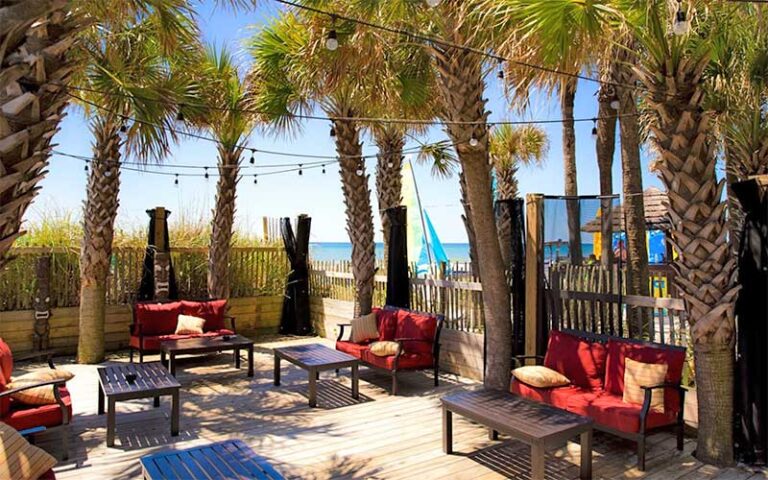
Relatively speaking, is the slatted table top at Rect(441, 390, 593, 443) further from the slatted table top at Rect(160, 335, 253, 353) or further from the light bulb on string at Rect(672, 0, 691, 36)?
the slatted table top at Rect(160, 335, 253, 353)

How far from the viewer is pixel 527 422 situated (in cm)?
368

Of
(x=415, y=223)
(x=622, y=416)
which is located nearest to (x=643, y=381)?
(x=622, y=416)

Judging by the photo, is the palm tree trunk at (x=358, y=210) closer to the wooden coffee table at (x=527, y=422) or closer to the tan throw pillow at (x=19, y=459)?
the wooden coffee table at (x=527, y=422)

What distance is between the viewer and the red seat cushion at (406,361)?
6.02m

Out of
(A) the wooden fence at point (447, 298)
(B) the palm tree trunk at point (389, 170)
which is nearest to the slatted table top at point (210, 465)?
(A) the wooden fence at point (447, 298)

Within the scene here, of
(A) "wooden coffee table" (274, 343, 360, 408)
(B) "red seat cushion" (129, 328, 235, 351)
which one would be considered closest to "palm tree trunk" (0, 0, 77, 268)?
(A) "wooden coffee table" (274, 343, 360, 408)

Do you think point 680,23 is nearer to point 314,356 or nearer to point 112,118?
point 314,356

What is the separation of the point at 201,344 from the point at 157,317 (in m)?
1.25

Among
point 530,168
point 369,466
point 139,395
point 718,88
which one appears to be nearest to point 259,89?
point 139,395

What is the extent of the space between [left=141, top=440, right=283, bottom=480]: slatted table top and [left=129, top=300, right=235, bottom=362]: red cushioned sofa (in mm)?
4172

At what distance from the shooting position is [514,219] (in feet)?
20.0

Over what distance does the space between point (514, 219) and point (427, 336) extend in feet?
5.61

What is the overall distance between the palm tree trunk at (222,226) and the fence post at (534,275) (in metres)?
5.27

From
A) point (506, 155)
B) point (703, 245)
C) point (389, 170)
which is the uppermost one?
point (506, 155)
